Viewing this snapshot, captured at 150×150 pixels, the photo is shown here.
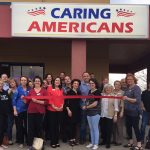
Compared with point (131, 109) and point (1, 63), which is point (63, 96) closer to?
point (131, 109)

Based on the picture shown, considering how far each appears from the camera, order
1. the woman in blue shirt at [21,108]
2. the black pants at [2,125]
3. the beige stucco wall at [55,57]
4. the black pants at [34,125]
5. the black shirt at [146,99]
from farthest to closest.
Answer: the beige stucco wall at [55,57], the black shirt at [146,99], the woman in blue shirt at [21,108], the black pants at [2,125], the black pants at [34,125]

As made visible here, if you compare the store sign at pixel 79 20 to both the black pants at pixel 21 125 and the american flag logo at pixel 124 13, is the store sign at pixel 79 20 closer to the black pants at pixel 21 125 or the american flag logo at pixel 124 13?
the american flag logo at pixel 124 13

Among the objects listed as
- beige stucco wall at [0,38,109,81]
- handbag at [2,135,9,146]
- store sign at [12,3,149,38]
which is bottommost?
handbag at [2,135,9,146]

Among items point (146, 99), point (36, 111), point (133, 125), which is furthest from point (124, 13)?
point (36, 111)

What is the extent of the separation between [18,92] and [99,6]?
149 inches

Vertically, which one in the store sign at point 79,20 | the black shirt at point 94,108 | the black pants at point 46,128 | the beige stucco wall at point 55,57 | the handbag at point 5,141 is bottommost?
the handbag at point 5,141

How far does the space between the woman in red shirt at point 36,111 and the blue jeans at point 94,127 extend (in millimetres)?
1253

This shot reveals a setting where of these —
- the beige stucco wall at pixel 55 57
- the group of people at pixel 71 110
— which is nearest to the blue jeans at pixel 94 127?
the group of people at pixel 71 110

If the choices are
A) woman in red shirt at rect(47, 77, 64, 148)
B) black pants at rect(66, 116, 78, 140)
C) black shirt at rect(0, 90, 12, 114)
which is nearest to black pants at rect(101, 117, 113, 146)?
black pants at rect(66, 116, 78, 140)

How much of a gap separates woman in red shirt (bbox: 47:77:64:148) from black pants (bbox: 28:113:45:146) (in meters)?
0.32

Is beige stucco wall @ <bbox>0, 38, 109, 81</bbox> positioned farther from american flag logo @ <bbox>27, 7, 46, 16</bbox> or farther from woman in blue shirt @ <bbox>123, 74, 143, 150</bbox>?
woman in blue shirt @ <bbox>123, 74, 143, 150</bbox>

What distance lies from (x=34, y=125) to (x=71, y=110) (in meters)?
1.08

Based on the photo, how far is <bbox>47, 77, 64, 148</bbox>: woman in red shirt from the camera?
9906 millimetres

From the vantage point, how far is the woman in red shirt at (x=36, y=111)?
9.66 meters
